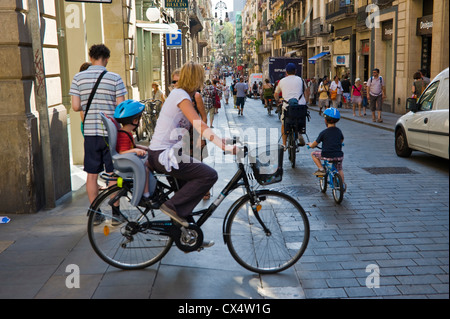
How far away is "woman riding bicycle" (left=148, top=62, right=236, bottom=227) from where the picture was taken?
4.30 metres

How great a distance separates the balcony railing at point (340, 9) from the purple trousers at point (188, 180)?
2917 cm

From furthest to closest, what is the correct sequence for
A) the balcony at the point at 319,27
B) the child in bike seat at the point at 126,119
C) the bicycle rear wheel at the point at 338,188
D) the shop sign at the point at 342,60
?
the balcony at the point at 319,27 → the shop sign at the point at 342,60 → the bicycle rear wheel at the point at 338,188 → the child in bike seat at the point at 126,119

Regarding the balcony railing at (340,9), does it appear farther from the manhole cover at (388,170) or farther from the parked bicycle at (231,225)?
the parked bicycle at (231,225)

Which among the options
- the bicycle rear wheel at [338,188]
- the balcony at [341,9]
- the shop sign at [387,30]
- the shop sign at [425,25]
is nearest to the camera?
the bicycle rear wheel at [338,188]

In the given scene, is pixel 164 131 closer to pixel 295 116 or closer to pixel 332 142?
pixel 332 142

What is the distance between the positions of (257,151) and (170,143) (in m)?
0.74

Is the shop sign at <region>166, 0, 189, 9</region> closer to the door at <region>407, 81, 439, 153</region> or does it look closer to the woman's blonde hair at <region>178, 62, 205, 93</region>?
the door at <region>407, 81, 439, 153</region>

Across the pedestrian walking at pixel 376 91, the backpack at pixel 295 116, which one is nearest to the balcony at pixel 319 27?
the pedestrian walking at pixel 376 91

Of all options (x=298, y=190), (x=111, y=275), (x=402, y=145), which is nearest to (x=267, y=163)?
(x=111, y=275)

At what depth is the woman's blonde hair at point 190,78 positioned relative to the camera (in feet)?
14.5

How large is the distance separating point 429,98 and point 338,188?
3.92 meters

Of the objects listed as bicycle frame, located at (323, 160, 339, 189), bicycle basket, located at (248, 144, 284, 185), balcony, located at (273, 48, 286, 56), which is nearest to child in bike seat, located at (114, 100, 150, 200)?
bicycle basket, located at (248, 144, 284, 185)

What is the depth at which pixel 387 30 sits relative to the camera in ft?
82.9

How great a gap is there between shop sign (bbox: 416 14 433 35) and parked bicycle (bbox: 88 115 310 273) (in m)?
18.1
